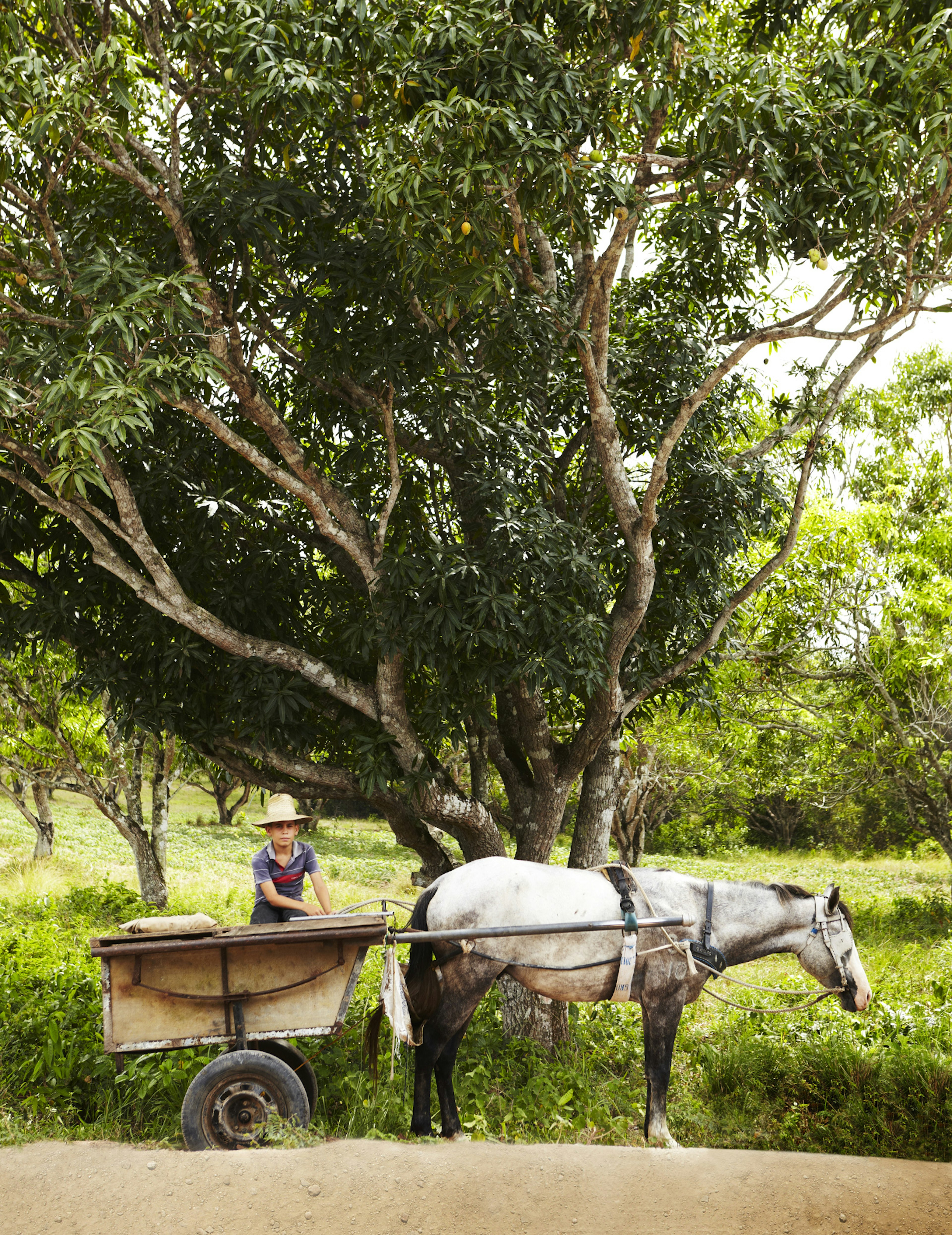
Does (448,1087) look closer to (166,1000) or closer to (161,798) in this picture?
(166,1000)

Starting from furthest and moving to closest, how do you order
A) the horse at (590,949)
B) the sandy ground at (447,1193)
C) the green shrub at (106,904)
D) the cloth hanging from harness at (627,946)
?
the green shrub at (106,904)
the horse at (590,949)
the cloth hanging from harness at (627,946)
the sandy ground at (447,1193)

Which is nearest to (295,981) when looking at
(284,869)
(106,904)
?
(284,869)

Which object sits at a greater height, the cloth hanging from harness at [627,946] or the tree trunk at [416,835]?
the tree trunk at [416,835]

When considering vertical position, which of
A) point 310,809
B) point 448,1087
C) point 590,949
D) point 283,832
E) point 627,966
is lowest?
point 448,1087

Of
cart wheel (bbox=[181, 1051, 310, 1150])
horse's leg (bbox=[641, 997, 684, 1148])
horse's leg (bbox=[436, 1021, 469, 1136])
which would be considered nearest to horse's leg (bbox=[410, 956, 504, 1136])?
horse's leg (bbox=[436, 1021, 469, 1136])

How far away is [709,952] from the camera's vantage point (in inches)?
237

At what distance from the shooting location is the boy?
622cm

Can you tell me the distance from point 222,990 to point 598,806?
4.19 meters

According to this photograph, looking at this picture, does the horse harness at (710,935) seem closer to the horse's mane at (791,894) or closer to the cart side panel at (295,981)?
the horse's mane at (791,894)

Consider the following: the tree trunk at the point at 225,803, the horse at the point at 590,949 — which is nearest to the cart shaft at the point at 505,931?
the horse at the point at 590,949

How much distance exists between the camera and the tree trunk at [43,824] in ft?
61.6

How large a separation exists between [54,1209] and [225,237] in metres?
6.09

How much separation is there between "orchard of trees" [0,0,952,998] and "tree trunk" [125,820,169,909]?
6.10 metres

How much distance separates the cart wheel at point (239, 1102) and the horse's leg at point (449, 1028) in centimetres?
82
